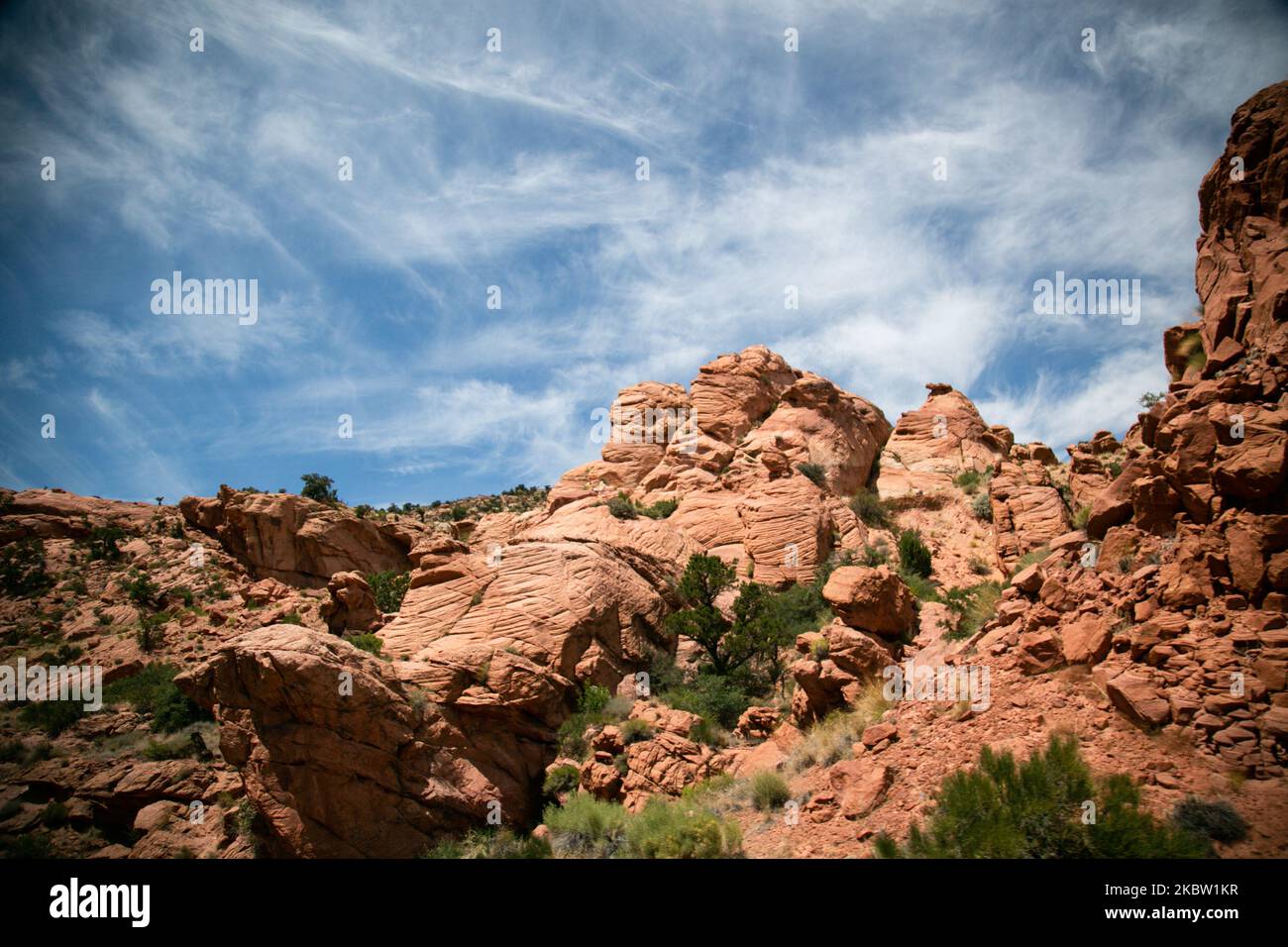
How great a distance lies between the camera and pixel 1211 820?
7.75 metres

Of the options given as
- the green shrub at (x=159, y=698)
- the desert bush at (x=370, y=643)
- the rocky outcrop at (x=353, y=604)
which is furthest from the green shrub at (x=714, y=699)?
the green shrub at (x=159, y=698)

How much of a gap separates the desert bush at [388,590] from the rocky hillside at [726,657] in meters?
0.20

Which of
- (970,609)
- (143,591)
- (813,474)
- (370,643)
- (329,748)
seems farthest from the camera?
(813,474)

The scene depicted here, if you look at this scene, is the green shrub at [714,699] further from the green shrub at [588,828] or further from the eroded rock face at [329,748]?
the eroded rock face at [329,748]

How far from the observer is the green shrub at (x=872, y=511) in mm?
34844

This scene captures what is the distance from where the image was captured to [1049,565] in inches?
509

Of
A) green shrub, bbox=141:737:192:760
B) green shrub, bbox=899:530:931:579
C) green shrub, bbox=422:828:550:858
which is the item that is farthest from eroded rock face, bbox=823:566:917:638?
green shrub, bbox=141:737:192:760

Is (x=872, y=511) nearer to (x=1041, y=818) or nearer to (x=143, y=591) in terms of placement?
(x=1041, y=818)

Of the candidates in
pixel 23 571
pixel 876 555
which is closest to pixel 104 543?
pixel 23 571

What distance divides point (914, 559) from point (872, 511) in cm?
703

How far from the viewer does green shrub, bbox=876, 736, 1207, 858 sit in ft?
26.0
